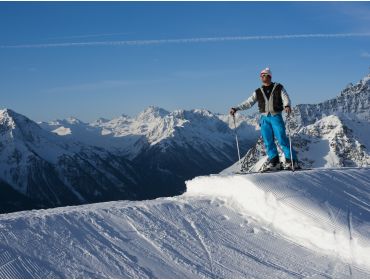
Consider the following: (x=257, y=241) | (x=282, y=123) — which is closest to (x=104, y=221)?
(x=257, y=241)

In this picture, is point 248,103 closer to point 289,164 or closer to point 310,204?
point 289,164

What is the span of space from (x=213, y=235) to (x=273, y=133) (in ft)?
16.3

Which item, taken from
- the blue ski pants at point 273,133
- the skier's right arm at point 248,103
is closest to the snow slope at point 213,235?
the blue ski pants at point 273,133

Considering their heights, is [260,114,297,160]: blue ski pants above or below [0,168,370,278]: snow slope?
above

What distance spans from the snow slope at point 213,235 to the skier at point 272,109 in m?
1.73

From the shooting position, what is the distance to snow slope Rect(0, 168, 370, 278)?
9727 mm

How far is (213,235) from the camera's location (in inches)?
448

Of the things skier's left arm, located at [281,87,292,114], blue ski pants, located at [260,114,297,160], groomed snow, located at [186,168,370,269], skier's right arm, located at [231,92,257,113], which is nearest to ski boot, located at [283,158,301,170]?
blue ski pants, located at [260,114,297,160]

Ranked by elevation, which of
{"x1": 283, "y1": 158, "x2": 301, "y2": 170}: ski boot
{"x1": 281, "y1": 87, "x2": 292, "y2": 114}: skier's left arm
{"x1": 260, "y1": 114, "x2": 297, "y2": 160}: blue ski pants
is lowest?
{"x1": 283, "y1": 158, "x2": 301, "y2": 170}: ski boot

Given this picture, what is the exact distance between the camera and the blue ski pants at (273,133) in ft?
49.3

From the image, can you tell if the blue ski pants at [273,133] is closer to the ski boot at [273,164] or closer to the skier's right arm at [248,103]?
the ski boot at [273,164]

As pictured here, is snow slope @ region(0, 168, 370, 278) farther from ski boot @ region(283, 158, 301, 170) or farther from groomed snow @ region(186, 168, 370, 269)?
ski boot @ region(283, 158, 301, 170)

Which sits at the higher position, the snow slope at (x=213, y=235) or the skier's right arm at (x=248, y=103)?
the skier's right arm at (x=248, y=103)

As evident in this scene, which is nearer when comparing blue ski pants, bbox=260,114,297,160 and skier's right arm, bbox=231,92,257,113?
blue ski pants, bbox=260,114,297,160
